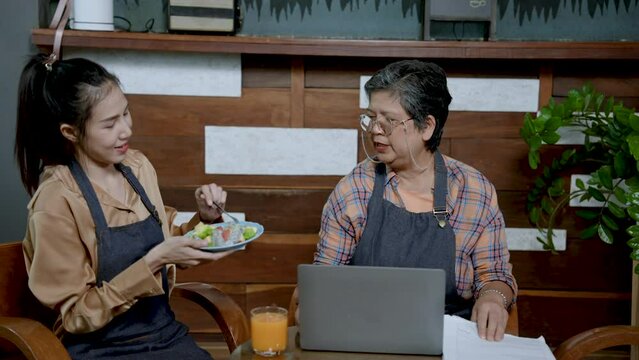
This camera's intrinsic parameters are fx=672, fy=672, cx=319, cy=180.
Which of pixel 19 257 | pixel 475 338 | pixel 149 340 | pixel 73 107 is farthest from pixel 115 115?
pixel 475 338

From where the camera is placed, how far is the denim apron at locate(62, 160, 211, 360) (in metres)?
1.68

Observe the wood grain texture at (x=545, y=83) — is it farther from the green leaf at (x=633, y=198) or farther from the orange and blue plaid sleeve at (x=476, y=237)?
the orange and blue plaid sleeve at (x=476, y=237)

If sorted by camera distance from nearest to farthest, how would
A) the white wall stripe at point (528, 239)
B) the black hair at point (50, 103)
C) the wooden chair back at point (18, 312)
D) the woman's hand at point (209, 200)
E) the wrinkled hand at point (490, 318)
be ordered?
the wooden chair back at point (18, 312)
the wrinkled hand at point (490, 318)
the black hair at point (50, 103)
the woman's hand at point (209, 200)
the white wall stripe at point (528, 239)

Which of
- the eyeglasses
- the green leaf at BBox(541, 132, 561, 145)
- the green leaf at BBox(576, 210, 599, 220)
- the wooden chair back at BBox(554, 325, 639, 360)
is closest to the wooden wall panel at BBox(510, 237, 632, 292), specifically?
the green leaf at BBox(576, 210, 599, 220)

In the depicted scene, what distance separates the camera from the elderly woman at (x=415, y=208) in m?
1.86

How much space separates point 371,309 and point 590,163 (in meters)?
1.75

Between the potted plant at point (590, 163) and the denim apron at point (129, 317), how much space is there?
139 cm

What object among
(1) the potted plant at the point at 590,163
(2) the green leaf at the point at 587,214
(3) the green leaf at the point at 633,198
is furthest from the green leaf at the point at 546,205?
(3) the green leaf at the point at 633,198

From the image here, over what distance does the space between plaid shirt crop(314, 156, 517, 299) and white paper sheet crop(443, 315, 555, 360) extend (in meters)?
0.36

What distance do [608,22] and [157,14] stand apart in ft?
6.05

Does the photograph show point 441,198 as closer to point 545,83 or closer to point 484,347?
point 484,347

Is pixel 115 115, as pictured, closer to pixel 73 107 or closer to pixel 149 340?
pixel 73 107

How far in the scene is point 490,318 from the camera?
61.4 inches

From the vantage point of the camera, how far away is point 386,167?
1.97 m
